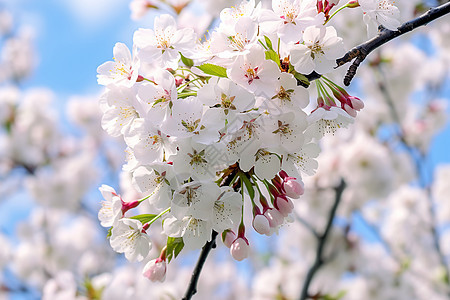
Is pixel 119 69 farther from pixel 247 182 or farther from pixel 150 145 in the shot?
pixel 247 182

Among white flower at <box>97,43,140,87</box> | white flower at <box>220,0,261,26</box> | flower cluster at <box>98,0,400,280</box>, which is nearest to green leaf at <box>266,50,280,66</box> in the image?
flower cluster at <box>98,0,400,280</box>

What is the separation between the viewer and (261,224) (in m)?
1.12

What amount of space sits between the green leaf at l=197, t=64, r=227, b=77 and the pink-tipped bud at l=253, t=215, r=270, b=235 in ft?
1.30

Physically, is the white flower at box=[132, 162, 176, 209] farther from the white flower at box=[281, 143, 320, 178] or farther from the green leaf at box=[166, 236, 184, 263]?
the white flower at box=[281, 143, 320, 178]

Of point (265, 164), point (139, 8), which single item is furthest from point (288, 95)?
point (139, 8)

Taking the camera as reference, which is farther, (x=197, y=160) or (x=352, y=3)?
(x=352, y=3)

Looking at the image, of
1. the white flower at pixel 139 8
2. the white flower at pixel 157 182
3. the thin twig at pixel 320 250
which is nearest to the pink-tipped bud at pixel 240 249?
the white flower at pixel 157 182

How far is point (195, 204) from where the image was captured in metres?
1.02

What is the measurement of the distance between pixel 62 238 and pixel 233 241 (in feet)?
23.5

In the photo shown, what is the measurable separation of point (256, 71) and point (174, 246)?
0.56 m

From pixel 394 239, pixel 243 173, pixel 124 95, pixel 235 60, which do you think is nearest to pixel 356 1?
pixel 235 60

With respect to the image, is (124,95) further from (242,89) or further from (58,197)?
(58,197)

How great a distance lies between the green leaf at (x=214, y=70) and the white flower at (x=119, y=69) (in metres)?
0.19

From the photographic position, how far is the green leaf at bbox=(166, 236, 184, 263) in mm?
1196
